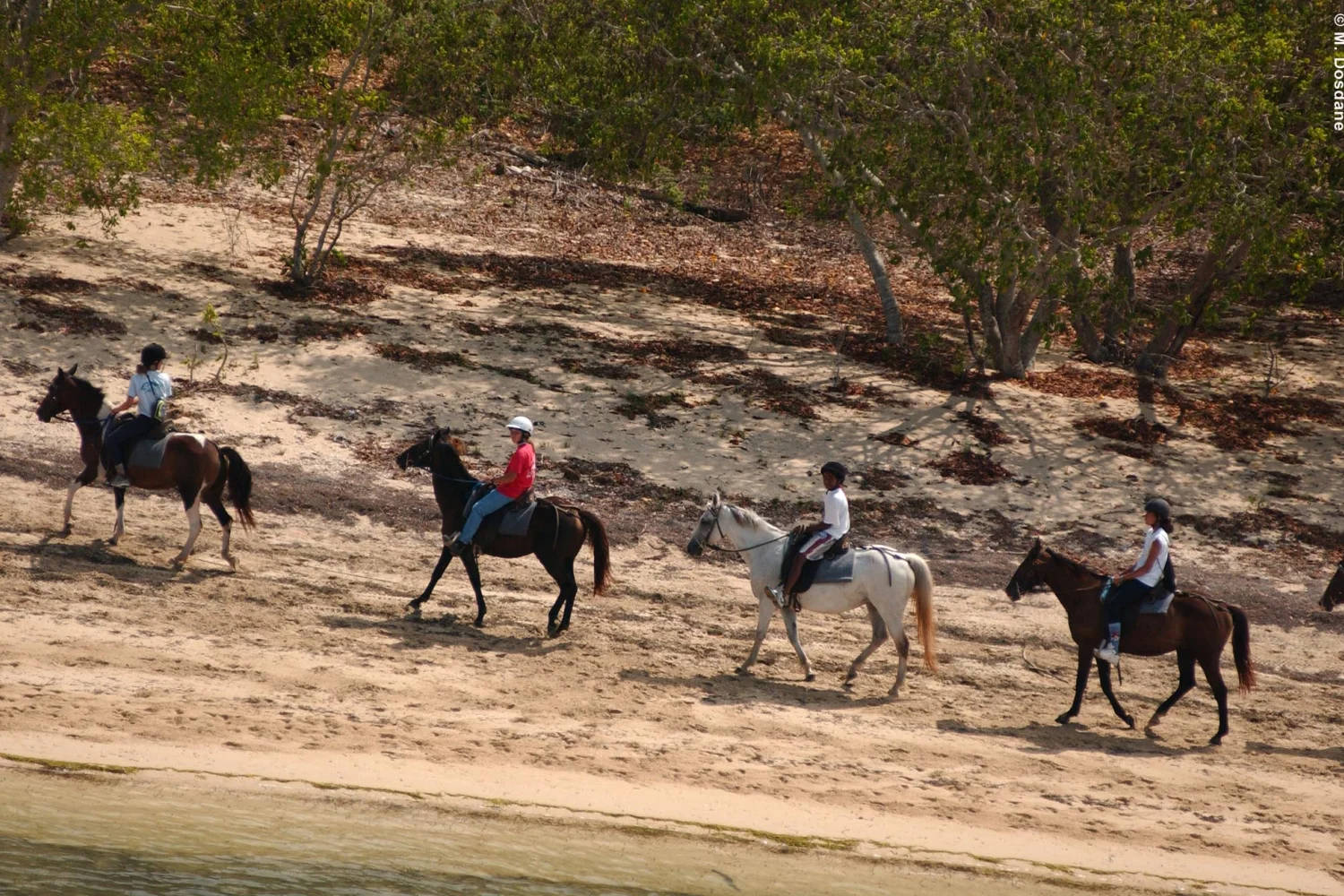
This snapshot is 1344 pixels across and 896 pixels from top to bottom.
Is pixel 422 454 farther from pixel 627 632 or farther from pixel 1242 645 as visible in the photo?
pixel 1242 645

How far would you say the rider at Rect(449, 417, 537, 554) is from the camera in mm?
13320

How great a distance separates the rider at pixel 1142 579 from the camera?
40.4 ft

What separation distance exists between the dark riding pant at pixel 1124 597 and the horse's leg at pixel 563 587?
5.24m

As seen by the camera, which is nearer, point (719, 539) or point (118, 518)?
point (719, 539)

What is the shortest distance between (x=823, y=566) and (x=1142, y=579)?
9.74 feet

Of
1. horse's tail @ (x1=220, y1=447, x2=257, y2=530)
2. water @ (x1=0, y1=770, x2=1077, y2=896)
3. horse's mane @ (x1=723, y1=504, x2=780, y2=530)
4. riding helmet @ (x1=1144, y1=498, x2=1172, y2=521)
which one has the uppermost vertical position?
riding helmet @ (x1=1144, y1=498, x2=1172, y2=521)

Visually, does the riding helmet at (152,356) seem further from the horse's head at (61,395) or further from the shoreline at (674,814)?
the shoreline at (674,814)

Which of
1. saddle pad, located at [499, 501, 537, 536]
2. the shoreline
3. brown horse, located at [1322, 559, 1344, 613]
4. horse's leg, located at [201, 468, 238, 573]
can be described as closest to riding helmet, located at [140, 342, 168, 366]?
horse's leg, located at [201, 468, 238, 573]

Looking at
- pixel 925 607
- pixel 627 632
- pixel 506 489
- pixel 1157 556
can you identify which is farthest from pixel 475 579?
pixel 1157 556

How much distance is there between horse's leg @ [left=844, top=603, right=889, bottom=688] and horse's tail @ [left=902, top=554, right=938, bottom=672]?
38 cm

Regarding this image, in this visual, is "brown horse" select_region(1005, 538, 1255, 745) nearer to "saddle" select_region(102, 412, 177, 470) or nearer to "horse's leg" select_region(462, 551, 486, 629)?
"horse's leg" select_region(462, 551, 486, 629)

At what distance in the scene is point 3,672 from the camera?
1095 centimetres

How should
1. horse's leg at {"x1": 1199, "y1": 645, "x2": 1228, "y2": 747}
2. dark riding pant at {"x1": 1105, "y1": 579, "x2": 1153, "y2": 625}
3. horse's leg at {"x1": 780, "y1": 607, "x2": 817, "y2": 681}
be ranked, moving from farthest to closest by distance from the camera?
horse's leg at {"x1": 780, "y1": 607, "x2": 817, "y2": 681} → horse's leg at {"x1": 1199, "y1": 645, "x2": 1228, "y2": 747} → dark riding pant at {"x1": 1105, "y1": 579, "x2": 1153, "y2": 625}

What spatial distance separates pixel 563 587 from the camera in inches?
538
